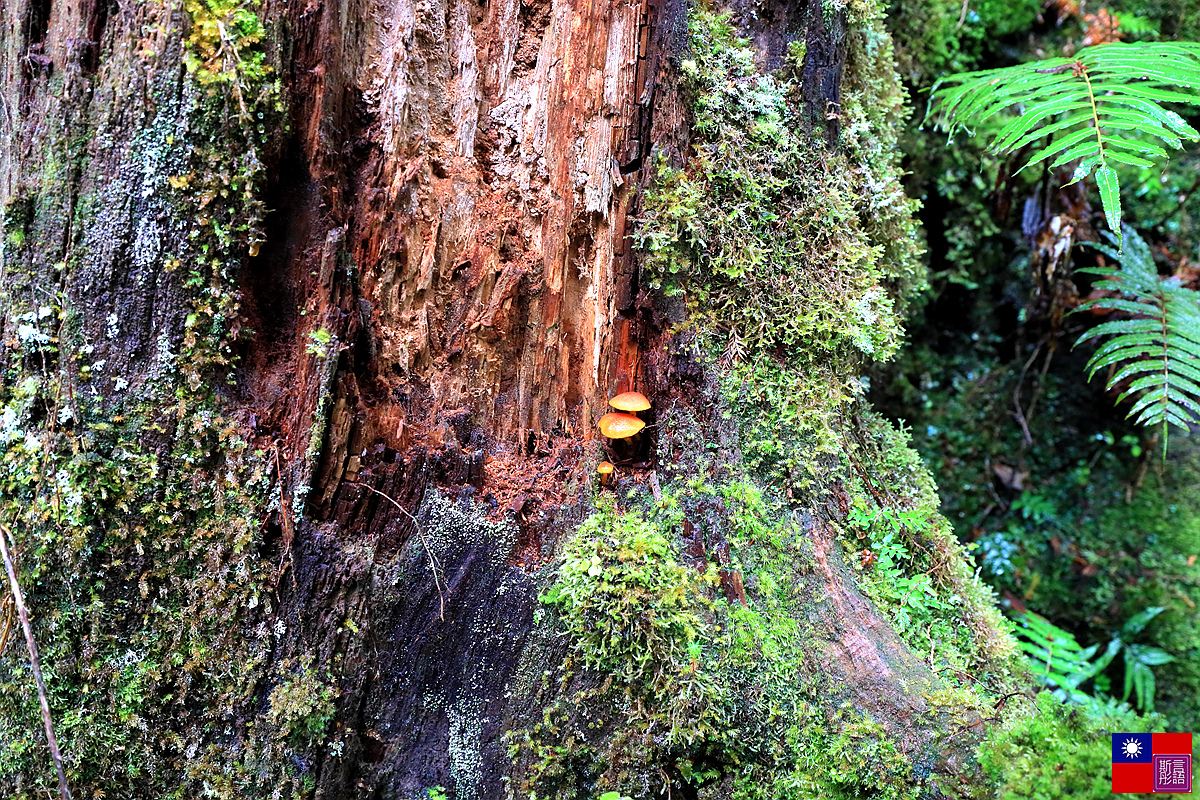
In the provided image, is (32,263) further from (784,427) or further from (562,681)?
(784,427)

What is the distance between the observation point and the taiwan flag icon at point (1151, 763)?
199cm

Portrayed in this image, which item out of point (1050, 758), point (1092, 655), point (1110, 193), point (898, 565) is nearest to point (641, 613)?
point (898, 565)

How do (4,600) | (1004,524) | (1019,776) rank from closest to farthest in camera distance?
(1019,776)
(4,600)
(1004,524)

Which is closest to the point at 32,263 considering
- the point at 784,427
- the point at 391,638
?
the point at 391,638

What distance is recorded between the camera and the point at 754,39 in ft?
8.72

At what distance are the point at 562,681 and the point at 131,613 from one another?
158cm

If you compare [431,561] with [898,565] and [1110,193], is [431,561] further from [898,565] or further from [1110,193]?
[1110,193]

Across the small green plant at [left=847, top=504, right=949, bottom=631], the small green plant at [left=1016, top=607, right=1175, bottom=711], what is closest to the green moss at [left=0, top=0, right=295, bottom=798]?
the small green plant at [left=847, top=504, right=949, bottom=631]

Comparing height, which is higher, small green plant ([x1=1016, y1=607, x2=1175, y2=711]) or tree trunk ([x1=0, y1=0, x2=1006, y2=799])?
tree trunk ([x1=0, y1=0, x2=1006, y2=799])

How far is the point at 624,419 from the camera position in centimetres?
253

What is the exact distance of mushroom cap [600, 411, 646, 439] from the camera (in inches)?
98.2

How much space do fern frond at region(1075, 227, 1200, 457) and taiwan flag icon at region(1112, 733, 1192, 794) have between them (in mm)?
1294

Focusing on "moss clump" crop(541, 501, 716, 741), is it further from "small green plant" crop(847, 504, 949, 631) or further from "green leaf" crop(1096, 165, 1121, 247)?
"green leaf" crop(1096, 165, 1121, 247)

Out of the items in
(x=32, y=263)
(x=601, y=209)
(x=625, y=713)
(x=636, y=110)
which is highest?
(x=636, y=110)
